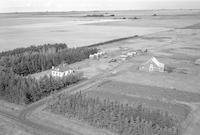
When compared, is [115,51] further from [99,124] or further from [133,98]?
[99,124]

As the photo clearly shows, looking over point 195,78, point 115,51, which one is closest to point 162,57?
point 115,51

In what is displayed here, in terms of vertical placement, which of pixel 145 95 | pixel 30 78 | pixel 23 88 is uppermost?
pixel 30 78

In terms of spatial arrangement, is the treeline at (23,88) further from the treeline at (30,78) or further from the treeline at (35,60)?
the treeline at (35,60)

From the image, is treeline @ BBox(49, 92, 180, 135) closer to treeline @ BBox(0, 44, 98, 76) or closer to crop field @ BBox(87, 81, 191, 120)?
crop field @ BBox(87, 81, 191, 120)

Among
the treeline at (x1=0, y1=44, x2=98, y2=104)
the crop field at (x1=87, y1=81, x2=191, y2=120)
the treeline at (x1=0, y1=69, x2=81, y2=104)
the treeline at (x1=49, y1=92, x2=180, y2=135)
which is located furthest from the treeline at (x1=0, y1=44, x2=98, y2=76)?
the treeline at (x1=49, y1=92, x2=180, y2=135)

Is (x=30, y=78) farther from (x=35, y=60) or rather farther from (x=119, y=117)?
(x=35, y=60)

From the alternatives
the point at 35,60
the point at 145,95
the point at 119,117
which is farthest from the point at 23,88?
the point at 35,60

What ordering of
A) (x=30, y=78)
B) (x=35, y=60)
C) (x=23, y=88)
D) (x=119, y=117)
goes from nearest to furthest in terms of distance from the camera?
(x=119, y=117) → (x=23, y=88) → (x=30, y=78) → (x=35, y=60)

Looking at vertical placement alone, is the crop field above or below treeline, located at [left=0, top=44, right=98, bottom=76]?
below
